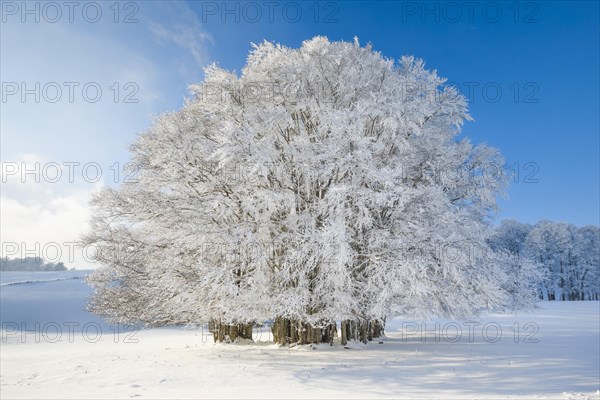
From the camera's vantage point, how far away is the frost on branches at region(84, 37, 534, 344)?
47.2ft

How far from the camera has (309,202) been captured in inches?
630

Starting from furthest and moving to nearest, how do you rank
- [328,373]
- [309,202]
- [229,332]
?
[229,332] → [309,202] → [328,373]

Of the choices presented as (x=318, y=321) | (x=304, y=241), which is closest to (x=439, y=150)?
(x=304, y=241)

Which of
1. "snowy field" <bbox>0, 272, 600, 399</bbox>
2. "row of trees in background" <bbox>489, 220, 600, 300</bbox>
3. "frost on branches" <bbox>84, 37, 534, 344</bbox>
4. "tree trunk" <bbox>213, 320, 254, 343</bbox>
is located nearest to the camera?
"snowy field" <bbox>0, 272, 600, 399</bbox>

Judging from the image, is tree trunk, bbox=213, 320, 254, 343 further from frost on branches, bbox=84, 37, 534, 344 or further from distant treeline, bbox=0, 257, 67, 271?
distant treeline, bbox=0, 257, 67, 271

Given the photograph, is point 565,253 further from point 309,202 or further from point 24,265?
point 24,265

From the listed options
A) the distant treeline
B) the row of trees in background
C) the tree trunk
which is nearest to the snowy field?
the tree trunk

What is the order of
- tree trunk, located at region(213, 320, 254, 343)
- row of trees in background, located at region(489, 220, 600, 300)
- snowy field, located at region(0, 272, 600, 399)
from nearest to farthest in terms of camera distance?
snowy field, located at region(0, 272, 600, 399) < tree trunk, located at region(213, 320, 254, 343) < row of trees in background, located at region(489, 220, 600, 300)

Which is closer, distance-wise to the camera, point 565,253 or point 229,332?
point 229,332

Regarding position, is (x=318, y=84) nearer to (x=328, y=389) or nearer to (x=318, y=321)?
(x=318, y=321)

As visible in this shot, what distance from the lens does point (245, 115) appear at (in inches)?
630

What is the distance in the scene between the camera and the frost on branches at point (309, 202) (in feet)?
47.2

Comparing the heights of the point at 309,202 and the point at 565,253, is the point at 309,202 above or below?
above

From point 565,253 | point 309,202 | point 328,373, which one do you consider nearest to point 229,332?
point 309,202
